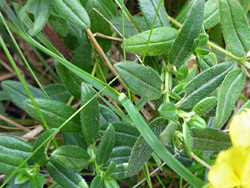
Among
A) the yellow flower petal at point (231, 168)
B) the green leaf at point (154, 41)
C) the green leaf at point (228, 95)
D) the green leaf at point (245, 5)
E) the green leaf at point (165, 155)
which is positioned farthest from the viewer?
the green leaf at point (245, 5)

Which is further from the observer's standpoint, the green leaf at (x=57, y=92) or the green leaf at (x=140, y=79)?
the green leaf at (x=57, y=92)

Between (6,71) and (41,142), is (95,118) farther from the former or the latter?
(6,71)

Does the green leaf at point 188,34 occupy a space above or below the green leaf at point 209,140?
above

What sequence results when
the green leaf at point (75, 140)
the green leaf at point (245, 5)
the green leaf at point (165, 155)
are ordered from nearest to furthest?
the green leaf at point (165, 155), the green leaf at point (75, 140), the green leaf at point (245, 5)

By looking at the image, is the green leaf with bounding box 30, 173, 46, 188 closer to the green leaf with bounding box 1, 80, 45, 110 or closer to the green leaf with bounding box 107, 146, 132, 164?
the green leaf with bounding box 107, 146, 132, 164

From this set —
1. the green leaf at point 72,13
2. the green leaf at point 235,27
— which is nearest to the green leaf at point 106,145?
the green leaf at point 72,13

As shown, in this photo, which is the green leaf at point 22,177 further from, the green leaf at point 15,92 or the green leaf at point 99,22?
the green leaf at point 99,22

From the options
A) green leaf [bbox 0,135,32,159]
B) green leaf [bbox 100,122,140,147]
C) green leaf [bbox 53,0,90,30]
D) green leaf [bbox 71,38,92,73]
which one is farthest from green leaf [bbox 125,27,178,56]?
green leaf [bbox 0,135,32,159]

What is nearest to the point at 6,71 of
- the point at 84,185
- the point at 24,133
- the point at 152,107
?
the point at 24,133
